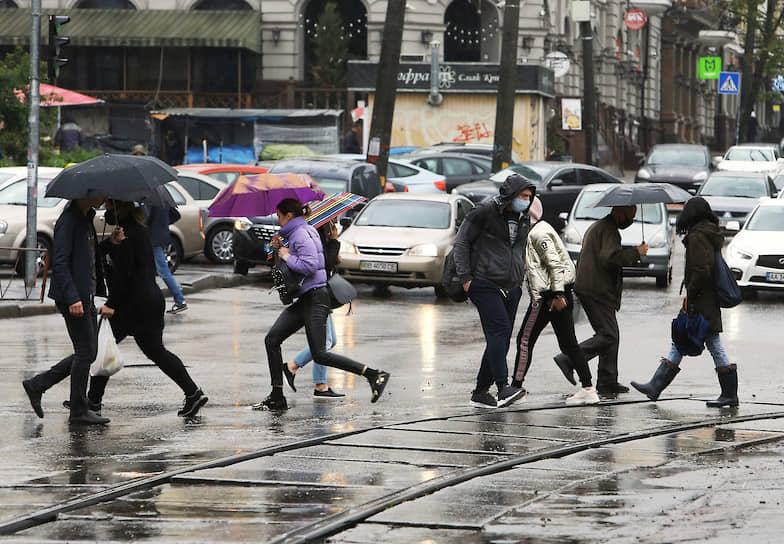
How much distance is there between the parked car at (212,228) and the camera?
968 inches

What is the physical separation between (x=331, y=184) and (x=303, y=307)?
14.6 metres

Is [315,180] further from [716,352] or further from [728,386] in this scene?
[728,386]

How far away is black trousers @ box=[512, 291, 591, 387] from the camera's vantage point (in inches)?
451

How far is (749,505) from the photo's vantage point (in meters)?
7.40

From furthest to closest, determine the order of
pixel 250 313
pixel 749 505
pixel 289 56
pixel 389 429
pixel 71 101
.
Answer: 1. pixel 289 56
2. pixel 71 101
3. pixel 250 313
4. pixel 389 429
5. pixel 749 505

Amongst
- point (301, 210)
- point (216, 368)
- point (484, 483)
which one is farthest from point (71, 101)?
point (484, 483)

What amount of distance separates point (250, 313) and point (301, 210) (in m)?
7.36

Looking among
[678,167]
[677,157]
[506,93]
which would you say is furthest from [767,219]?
[677,157]

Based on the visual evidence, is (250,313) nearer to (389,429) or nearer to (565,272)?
(565,272)

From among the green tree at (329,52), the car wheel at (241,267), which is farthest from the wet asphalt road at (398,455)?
the green tree at (329,52)

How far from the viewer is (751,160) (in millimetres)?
46469

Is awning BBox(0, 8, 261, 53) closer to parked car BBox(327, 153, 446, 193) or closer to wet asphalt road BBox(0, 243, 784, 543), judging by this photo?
parked car BBox(327, 153, 446, 193)

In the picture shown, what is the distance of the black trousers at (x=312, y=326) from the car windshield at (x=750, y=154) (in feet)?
123

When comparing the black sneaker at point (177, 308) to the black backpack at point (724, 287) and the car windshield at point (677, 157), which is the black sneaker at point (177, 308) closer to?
the black backpack at point (724, 287)
